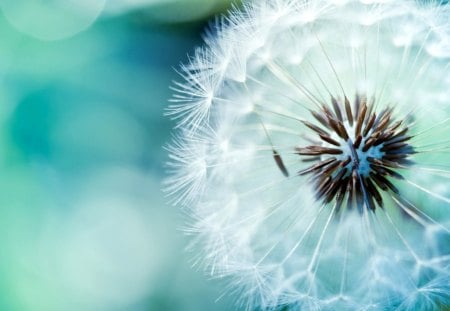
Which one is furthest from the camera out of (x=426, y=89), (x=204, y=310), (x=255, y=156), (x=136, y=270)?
(x=136, y=270)

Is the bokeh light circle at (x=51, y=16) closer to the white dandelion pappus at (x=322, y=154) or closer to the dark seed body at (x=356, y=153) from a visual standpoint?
the white dandelion pappus at (x=322, y=154)

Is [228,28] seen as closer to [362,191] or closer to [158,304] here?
[362,191]

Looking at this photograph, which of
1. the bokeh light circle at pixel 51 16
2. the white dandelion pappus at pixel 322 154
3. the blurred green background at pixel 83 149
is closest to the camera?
the white dandelion pappus at pixel 322 154

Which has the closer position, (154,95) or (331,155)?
(331,155)

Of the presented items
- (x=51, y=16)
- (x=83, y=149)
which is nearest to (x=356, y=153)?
(x=83, y=149)

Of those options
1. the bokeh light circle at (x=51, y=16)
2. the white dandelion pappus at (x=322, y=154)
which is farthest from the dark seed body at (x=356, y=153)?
the bokeh light circle at (x=51, y=16)

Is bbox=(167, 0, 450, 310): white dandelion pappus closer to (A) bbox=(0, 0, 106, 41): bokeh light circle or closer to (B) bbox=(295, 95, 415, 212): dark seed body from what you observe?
(B) bbox=(295, 95, 415, 212): dark seed body

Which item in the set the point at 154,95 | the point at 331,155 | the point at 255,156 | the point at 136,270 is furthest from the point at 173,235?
the point at 331,155
